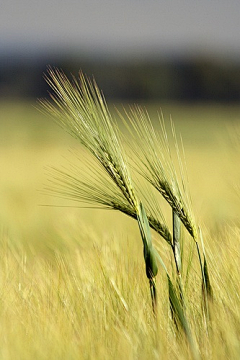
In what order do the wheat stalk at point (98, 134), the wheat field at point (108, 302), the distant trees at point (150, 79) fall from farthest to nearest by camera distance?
1. the distant trees at point (150, 79)
2. the wheat stalk at point (98, 134)
3. the wheat field at point (108, 302)

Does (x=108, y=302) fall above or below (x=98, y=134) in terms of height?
below

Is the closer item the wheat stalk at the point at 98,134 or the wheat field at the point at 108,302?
A: the wheat field at the point at 108,302

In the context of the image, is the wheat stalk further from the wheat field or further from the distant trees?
the distant trees

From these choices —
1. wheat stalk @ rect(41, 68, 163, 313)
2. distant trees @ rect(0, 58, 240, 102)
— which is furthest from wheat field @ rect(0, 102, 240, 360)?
distant trees @ rect(0, 58, 240, 102)

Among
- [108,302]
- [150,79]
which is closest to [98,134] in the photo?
[108,302]

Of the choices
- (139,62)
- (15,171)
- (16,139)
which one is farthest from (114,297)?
(139,62)

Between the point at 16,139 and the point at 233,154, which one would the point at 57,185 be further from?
the point at 16,139

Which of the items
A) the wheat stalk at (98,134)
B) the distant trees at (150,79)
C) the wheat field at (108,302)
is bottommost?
the wheat field at (108,302)

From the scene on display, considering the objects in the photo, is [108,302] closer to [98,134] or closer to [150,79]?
[98,134]

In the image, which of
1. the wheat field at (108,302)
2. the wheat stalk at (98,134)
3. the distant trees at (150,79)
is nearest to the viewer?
the wheat field at (108,302)

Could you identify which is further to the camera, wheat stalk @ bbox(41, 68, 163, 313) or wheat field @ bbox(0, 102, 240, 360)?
wheat stalk @ bbox(41, 68, 163, 313)

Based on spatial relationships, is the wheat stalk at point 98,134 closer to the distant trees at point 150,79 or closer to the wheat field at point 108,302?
the wheat field at point 108,302

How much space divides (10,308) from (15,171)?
7419mm

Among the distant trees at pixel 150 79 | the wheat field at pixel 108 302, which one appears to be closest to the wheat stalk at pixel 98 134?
the wheat field at pixel 108 302
